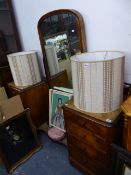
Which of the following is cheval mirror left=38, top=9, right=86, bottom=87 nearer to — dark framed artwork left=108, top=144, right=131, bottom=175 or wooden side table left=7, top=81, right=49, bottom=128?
wooden side table left=7, top=81, right=49, bottom=128

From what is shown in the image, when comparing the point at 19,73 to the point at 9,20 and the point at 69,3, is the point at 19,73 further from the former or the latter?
the point at 69,3

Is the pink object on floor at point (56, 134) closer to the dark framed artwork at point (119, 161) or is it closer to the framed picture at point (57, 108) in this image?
the framed picture at point (57, 108)

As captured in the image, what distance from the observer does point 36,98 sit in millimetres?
1974

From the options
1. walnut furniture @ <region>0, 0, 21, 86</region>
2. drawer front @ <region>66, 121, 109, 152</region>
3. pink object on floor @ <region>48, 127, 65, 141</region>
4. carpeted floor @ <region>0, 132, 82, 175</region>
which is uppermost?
walnut furniture @ <region>0, 0, 21, 86</region>

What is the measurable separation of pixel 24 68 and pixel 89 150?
3.47 feet

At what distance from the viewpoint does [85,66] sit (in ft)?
3.47

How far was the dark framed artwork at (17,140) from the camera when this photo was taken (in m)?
1.64

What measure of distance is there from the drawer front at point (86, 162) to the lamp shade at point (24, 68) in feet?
2.82

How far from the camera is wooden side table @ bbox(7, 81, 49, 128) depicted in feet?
6.12

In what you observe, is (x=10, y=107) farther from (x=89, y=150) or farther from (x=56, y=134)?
(x=89, y=150)

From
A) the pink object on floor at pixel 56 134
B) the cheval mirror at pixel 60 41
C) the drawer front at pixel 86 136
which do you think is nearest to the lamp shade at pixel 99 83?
the drawer front at pixel 86 136

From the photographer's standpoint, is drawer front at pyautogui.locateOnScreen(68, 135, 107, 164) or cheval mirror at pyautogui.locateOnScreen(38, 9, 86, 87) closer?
drawer front at pyautogui.locateOnScreen(68, 135, 107, 164)

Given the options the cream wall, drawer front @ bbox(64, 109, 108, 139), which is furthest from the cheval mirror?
drawer front @ bbox(64, 109, 108, 139)

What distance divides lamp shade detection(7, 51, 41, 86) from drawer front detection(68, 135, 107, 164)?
81 centimetres
